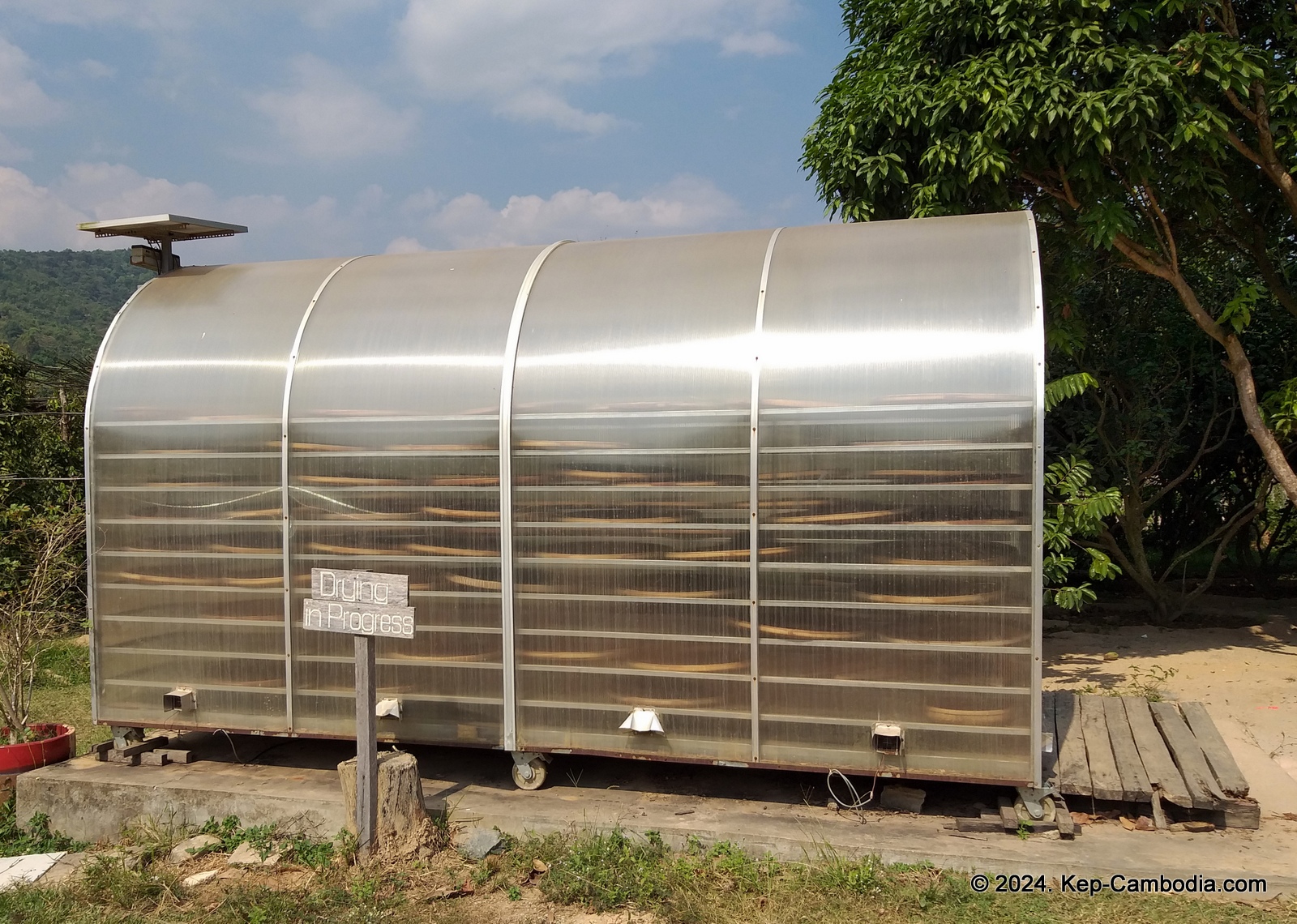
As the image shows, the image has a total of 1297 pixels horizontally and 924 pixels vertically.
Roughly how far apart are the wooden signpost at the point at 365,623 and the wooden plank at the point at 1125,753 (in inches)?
178

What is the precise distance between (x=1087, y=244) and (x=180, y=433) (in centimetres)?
865

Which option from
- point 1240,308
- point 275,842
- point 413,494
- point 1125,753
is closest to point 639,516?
point 413,494

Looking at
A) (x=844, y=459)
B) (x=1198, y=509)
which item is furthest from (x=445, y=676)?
(x=1198, y=509)

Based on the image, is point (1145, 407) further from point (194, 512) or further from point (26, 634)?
point (26, 634)

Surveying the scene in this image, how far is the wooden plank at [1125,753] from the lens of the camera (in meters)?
5.80

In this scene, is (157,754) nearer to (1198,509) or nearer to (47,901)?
(47,901)

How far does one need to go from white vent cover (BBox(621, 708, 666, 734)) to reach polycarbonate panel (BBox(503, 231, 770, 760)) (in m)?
0.05

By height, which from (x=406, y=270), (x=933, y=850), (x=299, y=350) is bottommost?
(x=933, y=850)

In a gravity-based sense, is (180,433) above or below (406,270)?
below

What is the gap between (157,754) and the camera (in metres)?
7.16

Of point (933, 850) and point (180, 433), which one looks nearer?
point (933, 850)

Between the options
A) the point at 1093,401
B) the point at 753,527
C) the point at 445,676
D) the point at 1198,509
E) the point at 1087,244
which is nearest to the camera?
the point at 753,527

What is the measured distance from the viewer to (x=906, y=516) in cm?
566

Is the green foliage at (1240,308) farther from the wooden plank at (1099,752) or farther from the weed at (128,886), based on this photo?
the weed at (128,886)
